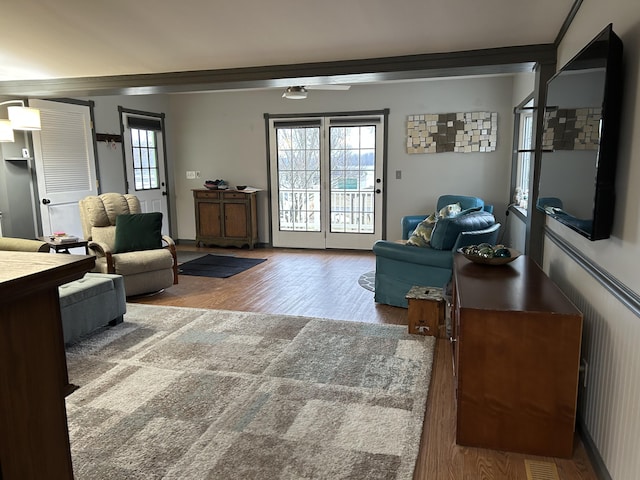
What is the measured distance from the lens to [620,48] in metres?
1.88

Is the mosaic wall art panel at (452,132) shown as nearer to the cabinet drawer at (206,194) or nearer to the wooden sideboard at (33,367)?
the cabinet drawer at (206,194)

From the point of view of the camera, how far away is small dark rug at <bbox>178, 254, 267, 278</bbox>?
5.87 metres

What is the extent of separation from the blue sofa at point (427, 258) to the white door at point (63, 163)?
397 cm

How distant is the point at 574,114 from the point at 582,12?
68 centimetres

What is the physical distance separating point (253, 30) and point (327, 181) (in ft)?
12.8

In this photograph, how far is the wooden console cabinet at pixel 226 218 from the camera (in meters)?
7.44

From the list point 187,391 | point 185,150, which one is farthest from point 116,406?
point 185,150

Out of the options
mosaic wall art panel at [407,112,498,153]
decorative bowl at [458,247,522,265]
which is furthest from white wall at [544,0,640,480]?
mosaic wall art panel at [407,112,498,153]

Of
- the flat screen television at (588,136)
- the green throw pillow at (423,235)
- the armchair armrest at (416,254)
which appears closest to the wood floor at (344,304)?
the armchair armrest at (416,254)

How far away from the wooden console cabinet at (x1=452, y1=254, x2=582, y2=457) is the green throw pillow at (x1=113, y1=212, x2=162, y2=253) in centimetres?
365

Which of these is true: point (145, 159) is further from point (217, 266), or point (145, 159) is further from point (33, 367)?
point (33, 367)

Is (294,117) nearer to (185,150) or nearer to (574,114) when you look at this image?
(185,150)

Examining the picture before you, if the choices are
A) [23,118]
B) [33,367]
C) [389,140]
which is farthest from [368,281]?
[33,367]

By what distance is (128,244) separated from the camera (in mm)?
4875
